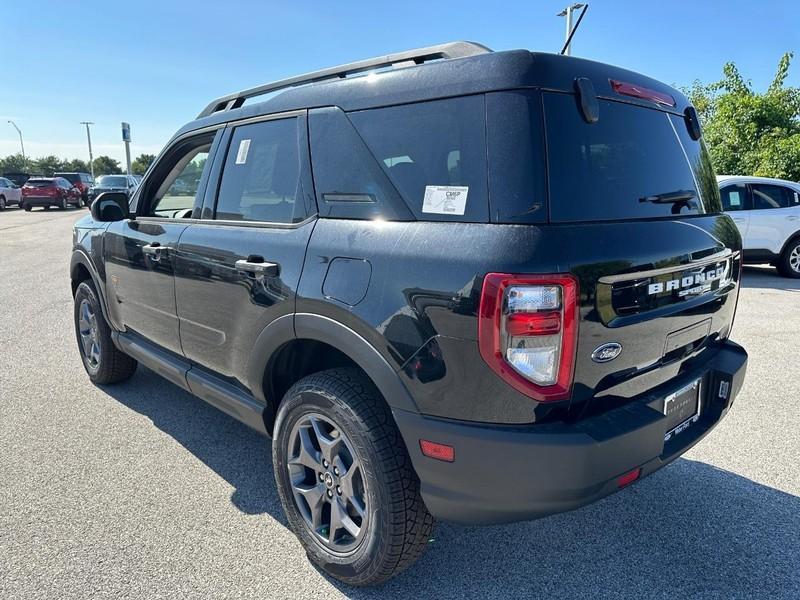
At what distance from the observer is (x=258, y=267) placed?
239cm

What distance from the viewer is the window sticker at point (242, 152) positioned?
2791 mm

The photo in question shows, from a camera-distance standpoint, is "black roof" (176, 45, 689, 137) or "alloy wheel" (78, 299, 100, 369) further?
"alloy wheel" (78, 299, 100, 369)

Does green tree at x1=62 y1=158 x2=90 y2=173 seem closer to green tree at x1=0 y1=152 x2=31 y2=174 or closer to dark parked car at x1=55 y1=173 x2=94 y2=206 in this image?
green tree at x1=0 y1=152 x2=31 y2=174

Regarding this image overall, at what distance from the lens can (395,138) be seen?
207 cm

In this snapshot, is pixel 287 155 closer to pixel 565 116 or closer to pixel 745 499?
pixel 565 116

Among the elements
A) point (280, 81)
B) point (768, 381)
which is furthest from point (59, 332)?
point (768, 381)

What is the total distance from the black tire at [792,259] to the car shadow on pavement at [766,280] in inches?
5.3

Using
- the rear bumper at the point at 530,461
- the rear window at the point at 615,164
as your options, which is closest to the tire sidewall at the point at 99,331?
the rear bumper at the point at 530,461

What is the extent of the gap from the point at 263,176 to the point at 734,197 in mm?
9161

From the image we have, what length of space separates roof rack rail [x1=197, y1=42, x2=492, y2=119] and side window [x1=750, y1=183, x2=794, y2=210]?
914 centimetres

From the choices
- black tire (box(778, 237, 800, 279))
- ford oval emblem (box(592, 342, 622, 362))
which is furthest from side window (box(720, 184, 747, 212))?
ford oval emblem (box(592, 342, 622, 362))

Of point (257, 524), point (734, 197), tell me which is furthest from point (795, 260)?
point (257, 524)

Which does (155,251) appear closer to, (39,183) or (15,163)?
(39,183)

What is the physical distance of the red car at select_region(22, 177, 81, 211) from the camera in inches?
1000
